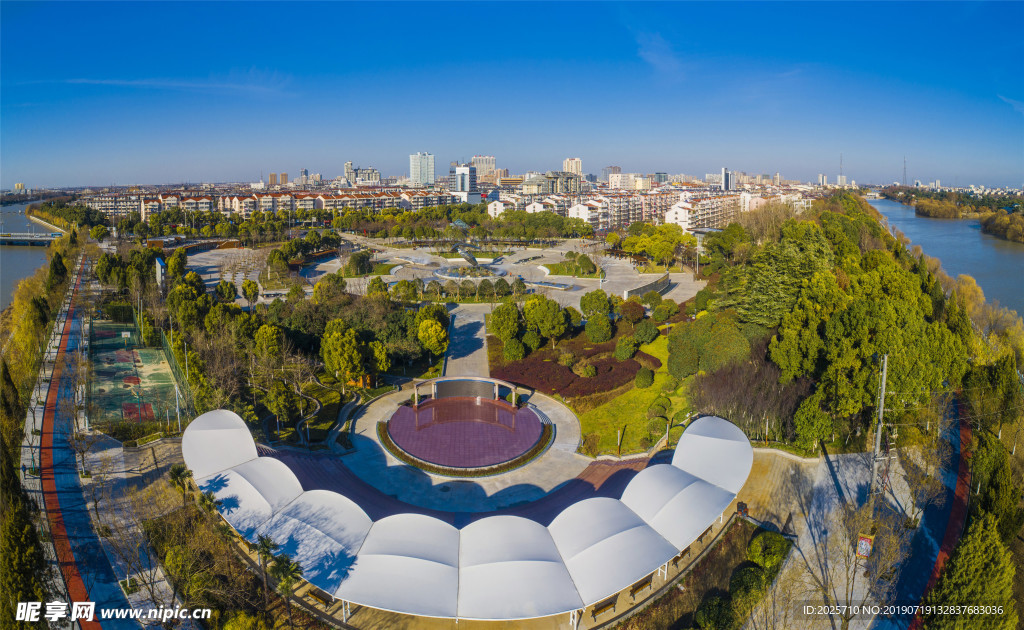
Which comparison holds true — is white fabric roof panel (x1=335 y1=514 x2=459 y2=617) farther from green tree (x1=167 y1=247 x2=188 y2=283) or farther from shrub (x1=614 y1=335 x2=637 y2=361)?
green tree (x1=167 y1=247 x2=188 y2=283)

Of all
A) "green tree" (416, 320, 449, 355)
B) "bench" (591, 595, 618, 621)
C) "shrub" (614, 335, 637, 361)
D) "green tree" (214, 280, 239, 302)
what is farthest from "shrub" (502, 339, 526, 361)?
"green tree" (214, 280, 239, 302)

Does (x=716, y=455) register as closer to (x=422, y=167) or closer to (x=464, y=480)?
(x=464, y=480)

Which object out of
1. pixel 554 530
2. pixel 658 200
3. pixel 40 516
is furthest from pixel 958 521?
pixel 658 200

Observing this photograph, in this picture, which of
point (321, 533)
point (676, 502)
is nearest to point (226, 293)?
point (321, 533)

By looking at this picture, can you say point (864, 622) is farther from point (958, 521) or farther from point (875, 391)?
point (875, 391)

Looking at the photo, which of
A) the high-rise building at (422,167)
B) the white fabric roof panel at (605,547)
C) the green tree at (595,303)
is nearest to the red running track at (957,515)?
the white fabric roof panel at (605,547)

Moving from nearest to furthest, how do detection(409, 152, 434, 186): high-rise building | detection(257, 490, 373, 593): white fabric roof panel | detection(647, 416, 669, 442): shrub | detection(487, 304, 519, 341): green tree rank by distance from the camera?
1. detection(257, 490, 373, 593): white fabric roof panel
2. detection(647, 416, 669, 442): shrub
3. detection(487, 304, 519, 341): green tree
4. detection(409, 152, 434, 186): high-rise building
